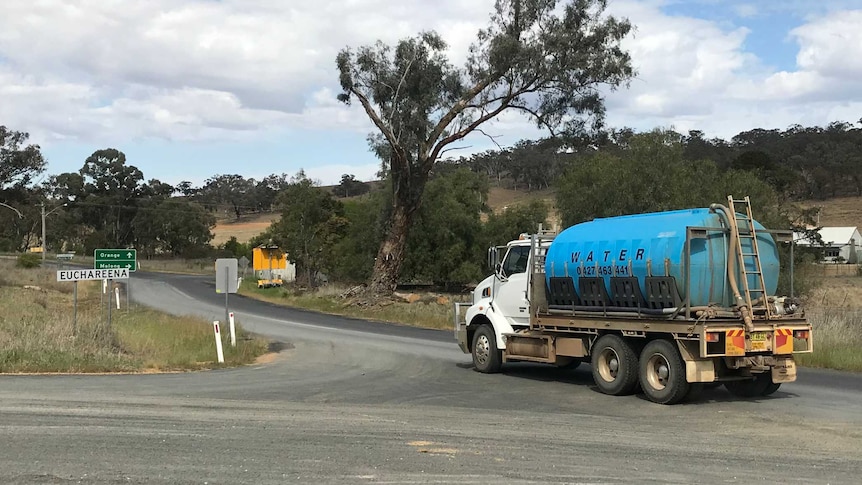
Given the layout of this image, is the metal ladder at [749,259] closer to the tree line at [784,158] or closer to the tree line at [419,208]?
the tree line at [419,208]

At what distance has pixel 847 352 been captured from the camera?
17.5m

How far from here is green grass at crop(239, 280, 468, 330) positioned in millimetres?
33250

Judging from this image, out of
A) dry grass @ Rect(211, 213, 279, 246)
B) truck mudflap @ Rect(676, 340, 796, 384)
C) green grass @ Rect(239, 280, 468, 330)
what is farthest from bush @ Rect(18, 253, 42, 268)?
truck mudflap @ Rect(676, 340, 796, 384)

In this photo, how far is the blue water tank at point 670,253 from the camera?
1191cm

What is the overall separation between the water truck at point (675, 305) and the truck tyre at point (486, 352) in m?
1.70

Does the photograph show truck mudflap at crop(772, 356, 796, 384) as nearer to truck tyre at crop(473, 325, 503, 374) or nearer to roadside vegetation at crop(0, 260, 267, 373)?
truck tyre at crop(473, 325, 503, 374)

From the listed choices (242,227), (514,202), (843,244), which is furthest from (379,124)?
(242,227)

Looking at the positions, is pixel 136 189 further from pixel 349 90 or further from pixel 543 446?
pixel 543 446

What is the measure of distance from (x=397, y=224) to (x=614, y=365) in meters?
28.8

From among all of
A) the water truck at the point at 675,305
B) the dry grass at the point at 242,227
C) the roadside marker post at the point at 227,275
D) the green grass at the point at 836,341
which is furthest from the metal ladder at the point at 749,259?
the dry grass at the point at 242,227

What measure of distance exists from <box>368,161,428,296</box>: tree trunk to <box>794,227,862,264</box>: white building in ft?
209

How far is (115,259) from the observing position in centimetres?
1928

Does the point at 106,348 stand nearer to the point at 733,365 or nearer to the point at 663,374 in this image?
the point at 663,374

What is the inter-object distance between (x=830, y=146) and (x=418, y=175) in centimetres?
10833
